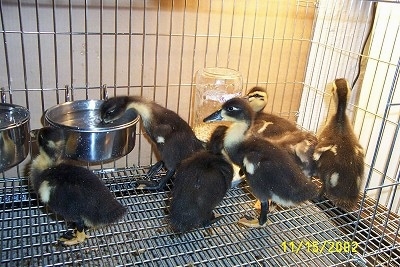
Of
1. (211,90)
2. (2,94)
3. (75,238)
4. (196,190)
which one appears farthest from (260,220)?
(2,94)

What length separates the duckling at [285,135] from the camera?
1.71 m

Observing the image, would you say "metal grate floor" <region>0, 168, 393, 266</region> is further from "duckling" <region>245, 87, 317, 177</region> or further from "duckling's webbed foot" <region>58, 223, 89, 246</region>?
"duckling" <region>245, 87, 317, 177</region>

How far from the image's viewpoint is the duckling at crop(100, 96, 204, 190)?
166 centimetres

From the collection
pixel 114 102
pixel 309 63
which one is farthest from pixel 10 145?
pixel 309 63

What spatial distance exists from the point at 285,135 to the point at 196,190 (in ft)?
2.03

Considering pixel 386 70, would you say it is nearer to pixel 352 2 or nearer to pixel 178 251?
pixel 352 2

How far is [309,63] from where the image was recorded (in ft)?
7.56

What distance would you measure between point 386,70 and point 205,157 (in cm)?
115

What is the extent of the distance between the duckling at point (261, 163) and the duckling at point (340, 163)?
0.58ft

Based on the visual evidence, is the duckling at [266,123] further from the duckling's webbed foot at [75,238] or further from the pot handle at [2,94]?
the pot handle at [2,94]

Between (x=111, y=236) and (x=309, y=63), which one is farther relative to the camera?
(x=309, y=63)

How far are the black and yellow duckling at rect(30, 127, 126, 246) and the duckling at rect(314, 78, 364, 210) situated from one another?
2.80 ft
